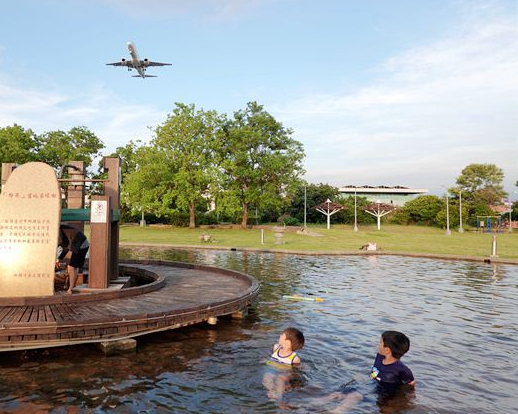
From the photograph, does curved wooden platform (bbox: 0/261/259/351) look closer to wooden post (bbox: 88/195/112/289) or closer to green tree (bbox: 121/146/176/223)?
wooden post (bbox: 88/195/112/289)

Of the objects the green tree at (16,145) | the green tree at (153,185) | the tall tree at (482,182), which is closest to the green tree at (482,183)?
the tall tree at (482,182)

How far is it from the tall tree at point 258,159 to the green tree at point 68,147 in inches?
925

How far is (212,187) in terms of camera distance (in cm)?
5156

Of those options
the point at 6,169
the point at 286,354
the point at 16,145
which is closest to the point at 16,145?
the point at 16,145

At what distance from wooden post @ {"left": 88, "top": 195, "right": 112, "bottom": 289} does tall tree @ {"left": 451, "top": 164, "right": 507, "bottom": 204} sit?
263ft

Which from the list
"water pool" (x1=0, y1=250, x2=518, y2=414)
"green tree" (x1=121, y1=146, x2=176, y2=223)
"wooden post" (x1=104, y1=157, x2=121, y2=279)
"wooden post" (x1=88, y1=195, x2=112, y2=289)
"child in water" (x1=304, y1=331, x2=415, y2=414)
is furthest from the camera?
"green tree" (x1=121, y1=146, x2=176, y2=223)

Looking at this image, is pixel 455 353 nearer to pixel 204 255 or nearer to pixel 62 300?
pixel 62 300

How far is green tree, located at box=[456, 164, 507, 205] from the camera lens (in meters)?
79.9

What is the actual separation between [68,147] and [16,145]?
9166mm

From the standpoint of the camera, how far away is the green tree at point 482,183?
79875mm

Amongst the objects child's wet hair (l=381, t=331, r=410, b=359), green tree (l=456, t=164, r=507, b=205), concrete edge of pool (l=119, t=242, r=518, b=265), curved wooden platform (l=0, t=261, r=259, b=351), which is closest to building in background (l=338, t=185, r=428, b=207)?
green tree (l=456, t=164, r=507, b=205)

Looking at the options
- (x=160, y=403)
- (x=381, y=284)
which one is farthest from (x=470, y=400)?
(x=381, y=284)

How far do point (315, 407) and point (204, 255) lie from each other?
66.5 feet

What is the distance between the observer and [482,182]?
273ft
